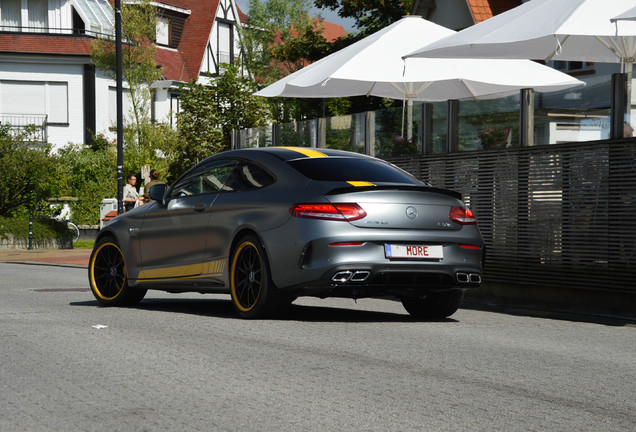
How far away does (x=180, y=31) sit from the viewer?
188ft

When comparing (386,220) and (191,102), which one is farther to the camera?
(191,102)

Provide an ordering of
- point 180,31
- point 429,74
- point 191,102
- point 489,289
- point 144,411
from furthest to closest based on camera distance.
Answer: point 180,31
point 191,102
point 429,74
point 489,289
point 144,411

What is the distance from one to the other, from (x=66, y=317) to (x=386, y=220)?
3209 mm

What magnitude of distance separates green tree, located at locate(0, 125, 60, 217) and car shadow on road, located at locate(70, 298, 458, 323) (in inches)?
810

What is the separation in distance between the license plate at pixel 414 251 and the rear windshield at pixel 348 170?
0.79 meters

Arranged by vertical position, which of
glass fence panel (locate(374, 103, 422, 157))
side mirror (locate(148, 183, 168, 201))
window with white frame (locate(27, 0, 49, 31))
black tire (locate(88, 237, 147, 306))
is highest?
Result: window with white frame (locate(27, 0, 49, 31))

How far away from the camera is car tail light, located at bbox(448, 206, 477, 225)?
9.75 metres

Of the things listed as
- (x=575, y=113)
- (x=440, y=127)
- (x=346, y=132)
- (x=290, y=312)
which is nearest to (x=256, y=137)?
(x=346, y=132)

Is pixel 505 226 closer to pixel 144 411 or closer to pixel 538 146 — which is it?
pixel 538 146

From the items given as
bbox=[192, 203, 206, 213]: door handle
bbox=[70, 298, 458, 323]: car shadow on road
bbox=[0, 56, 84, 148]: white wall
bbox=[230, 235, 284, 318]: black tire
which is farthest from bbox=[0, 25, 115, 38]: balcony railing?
bbox=[230, 235, 284, 318]: black tire

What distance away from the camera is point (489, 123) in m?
13.6

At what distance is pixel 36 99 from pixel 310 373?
44.3 metres

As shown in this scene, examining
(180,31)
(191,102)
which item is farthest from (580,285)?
(180,31)

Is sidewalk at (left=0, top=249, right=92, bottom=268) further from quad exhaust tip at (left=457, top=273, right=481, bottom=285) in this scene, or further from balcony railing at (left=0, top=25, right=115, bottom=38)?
balcony railing at (left=0, top=25, right=115, bottom=38)
